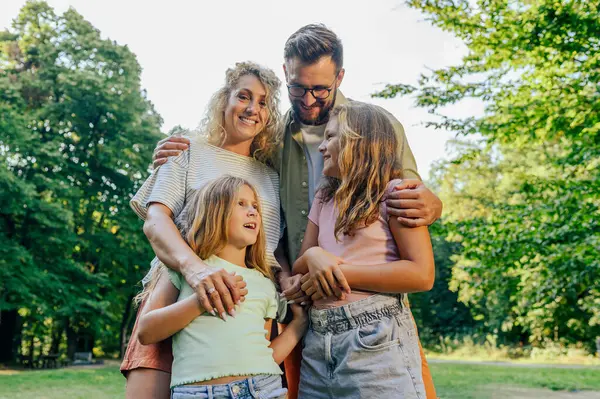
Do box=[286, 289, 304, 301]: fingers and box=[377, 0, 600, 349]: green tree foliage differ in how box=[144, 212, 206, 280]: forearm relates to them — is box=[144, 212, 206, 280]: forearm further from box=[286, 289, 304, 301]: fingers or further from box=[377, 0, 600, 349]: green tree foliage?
box=[377, 0, 600, 349]: green tree foliage

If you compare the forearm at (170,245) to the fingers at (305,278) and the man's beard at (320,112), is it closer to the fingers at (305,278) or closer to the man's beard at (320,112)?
the fingers at (305,278)

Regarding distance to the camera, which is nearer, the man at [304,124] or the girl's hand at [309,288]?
the girl's hand at [309,288]

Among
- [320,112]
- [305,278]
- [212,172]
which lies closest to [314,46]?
[320,112]

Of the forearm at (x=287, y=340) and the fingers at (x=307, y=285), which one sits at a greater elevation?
the fingers at (x=307, y=285)

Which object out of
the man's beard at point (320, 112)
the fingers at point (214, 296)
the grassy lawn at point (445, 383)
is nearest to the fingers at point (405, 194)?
the fingers at point (214, 296)

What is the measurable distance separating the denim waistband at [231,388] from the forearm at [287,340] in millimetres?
187

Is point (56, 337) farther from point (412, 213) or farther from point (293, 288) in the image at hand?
point (412, 213)

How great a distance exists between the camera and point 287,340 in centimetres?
230

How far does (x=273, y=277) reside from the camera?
2484 millimetres

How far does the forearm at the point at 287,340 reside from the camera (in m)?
2.30

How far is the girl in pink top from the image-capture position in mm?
2068

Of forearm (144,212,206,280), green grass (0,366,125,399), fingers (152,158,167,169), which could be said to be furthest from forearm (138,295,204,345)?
green grass (0,366,125,399)

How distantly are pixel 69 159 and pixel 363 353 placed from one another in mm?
18871

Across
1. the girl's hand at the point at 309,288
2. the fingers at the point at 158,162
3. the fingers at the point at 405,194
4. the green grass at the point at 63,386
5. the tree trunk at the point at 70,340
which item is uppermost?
the fingers at the point at 158,162
